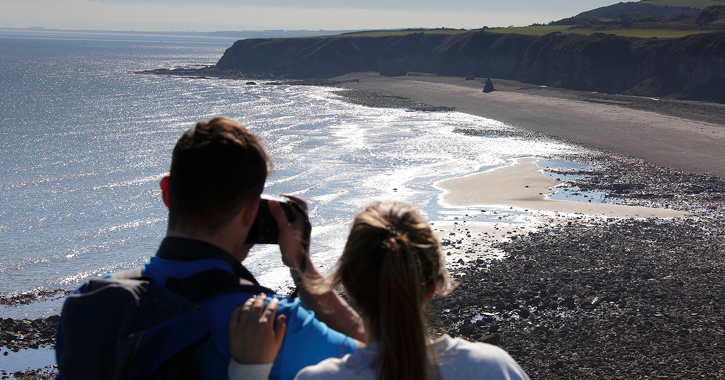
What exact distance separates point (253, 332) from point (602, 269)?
13.2 m

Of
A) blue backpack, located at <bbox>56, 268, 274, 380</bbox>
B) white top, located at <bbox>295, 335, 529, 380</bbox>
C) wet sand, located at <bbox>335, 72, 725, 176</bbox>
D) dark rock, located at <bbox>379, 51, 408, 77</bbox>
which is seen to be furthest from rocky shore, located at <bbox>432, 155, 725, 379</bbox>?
dark rock, located at <bbox>379, 51, 408, 77</bbox>

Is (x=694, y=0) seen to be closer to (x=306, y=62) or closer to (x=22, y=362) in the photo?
(x=306, y=62)

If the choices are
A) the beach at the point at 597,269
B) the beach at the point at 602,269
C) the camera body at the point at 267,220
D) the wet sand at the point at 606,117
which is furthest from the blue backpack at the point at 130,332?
the wet sand at the point at 606,117

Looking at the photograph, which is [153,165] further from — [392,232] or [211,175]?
[392,232]

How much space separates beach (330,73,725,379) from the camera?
972 cm

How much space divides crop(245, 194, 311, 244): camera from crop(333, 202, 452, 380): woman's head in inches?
15.3

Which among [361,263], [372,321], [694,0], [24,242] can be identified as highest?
[694,0]

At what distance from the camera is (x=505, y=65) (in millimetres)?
83000

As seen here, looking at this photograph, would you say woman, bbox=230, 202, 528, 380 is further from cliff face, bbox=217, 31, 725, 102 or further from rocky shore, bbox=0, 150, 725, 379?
cliff face, bbox=217, 31, 725, 102

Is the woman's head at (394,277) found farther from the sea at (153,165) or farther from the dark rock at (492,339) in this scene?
the sea at (153,165)

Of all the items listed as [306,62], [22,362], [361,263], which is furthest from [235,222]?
[306,62]

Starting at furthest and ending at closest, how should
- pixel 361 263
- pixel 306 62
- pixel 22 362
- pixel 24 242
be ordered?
pixel 306 62, pixel 24 242, pixel 22 362, pixel 361 263

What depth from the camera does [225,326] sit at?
170cm

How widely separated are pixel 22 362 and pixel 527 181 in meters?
19.6
